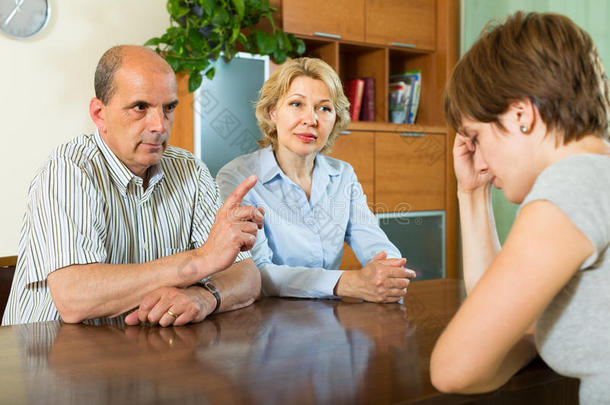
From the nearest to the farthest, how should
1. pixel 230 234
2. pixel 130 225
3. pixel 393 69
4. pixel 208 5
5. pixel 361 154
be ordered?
pixel 230 234 < pixel 130 225 < pixel 208 5 < pixel 361 154 < pixel 393 69

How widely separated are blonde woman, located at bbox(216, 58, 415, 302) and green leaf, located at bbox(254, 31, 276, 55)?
1.04 m

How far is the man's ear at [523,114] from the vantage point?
854 mm

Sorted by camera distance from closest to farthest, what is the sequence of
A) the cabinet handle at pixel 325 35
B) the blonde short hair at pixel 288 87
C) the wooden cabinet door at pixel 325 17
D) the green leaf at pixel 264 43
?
the blonde short hair at pixel 288 87, the green leaf at pixel 264 43, the wooden cabinet door at pixel 325 17, the cabinet handle at pixel 325 35

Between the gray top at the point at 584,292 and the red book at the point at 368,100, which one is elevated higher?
the red book at the point at 368,100

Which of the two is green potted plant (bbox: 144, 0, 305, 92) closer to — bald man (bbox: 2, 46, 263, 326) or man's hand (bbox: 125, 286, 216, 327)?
bald man (bbox: 2, 46, 263, 326)

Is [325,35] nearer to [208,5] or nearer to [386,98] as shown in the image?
[386,98]

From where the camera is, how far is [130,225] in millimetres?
1661

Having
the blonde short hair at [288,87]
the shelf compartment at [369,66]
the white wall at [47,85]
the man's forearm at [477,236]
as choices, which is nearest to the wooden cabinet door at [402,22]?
the shelf compartment at [369,66]

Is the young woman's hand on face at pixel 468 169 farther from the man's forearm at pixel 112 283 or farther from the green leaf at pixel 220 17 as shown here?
the green leaf at pixel 220 17

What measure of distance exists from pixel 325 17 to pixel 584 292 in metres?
3.20

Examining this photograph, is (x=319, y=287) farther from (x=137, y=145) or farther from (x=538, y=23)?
(x=538, y=23)

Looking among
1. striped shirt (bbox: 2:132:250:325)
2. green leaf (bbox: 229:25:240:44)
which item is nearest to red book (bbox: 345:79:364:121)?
green leaf (bbox: 229:25:240:44)

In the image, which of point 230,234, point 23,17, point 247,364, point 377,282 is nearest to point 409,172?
point 23,17

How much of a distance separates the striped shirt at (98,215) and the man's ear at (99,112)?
0.04m
